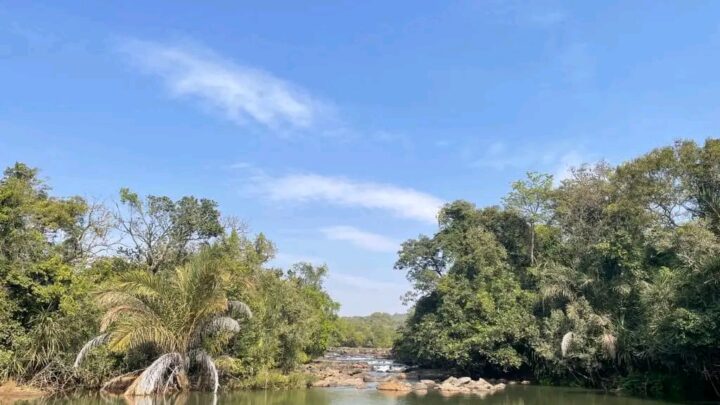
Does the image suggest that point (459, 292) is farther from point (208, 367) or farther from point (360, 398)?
point (208, 367)

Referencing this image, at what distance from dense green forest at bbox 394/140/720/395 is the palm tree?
55.6 feet

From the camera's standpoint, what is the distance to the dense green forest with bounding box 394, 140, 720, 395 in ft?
72.7

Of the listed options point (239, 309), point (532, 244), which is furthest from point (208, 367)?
point (532, 244)

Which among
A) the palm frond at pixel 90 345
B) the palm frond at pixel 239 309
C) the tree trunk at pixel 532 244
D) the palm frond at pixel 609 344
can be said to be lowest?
the palm frond at pixel 90 345

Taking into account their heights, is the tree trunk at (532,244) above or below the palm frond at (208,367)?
above

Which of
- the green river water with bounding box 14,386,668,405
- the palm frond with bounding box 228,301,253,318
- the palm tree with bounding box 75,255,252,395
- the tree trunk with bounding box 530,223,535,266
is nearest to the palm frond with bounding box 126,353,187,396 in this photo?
the palm tree with bounding box 75,255,252,395

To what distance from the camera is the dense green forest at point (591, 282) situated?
22172 mm

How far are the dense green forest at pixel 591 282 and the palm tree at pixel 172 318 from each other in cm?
1694

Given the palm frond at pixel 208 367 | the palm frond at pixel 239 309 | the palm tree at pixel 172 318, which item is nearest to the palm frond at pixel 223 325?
the palm tree at pixel 172 318

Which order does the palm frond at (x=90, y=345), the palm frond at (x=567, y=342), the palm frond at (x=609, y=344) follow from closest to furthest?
the palm frond at (x=90, y=345) < the palm frond at (x=609, y=344) < the palm frond at (x=567, y=342)

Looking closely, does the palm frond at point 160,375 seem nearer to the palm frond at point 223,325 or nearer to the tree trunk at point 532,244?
the palm frond at point 223,325

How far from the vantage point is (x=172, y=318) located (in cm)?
2248

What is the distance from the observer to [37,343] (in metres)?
22.1

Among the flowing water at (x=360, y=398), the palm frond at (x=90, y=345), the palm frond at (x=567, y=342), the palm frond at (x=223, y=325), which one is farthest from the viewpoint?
the palm frond at (x=567, y=342)
